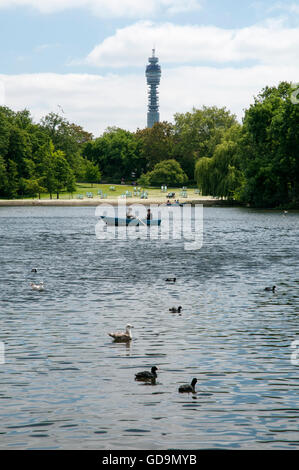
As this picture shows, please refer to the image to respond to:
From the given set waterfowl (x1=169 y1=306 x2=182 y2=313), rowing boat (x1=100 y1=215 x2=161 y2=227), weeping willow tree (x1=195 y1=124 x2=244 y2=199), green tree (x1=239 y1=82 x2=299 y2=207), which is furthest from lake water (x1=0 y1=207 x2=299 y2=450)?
weeping willow tree (x1=195 y1=124 x2=244 y2=199)

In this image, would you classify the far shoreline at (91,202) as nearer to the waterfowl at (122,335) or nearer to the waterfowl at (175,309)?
the waterfowl at (175,309)

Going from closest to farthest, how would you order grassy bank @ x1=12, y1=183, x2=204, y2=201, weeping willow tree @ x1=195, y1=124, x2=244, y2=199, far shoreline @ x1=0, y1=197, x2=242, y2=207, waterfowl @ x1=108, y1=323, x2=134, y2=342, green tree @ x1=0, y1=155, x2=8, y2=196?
waterfowl @ x1=108, y1=323, x2=134, y2=342 → weeping willow tree @ x1=195, y1=124, x2=244, y2=199 → far shoreline @ x1=0, y1=197, x2=242, y2=207 → green tree @ x1=0, y1=155, x2=8, y2=196 → grassy bank @ x1=12, y1=183, x2=204, y2=201

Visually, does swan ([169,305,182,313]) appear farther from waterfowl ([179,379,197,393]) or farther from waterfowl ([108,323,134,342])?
waterfowl ([179,379,197,393])

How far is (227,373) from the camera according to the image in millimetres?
16875

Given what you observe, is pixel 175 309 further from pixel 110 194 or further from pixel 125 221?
pixel 110 194

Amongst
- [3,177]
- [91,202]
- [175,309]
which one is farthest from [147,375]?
[3,177]

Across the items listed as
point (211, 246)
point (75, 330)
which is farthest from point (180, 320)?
point (211, 246)

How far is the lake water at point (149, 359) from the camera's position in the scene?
12977mm

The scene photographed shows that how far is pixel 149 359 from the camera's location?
18.4m

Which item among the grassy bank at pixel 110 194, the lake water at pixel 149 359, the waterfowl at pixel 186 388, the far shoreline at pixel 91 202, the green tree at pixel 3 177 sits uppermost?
the green tree at pixel 3 177

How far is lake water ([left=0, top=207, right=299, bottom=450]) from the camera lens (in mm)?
12977

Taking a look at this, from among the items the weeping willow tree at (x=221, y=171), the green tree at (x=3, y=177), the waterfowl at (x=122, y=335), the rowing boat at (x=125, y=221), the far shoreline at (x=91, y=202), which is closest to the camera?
the waterfowl at (x=122, y=335)

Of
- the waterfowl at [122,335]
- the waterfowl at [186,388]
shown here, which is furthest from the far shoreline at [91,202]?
the waterfowl at [186,388]
